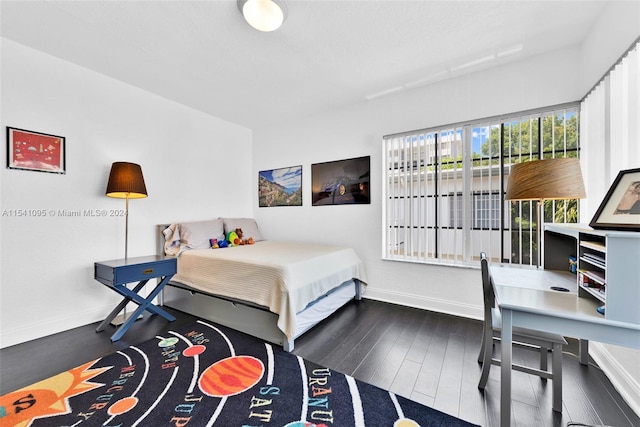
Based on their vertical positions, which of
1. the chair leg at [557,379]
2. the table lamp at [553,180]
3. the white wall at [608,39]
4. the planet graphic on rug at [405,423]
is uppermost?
the white wall at [608,39]

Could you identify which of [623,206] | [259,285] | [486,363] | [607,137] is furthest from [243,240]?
[607,137]

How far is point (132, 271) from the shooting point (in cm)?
238

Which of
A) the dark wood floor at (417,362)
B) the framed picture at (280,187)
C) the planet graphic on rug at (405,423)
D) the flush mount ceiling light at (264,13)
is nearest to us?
the planet graphic on rug at (405,423)

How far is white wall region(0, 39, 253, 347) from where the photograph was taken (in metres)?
2.29

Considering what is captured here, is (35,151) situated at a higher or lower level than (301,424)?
higher

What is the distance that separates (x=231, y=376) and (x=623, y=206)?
2446 mm

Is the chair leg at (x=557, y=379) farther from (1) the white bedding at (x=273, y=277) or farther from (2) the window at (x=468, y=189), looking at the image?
(1) the white bedding at (x=273, y=277)

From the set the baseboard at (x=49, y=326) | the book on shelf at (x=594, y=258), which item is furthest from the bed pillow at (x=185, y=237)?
the book on shelf at (x=594, y=258)

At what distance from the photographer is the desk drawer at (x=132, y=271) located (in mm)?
2281

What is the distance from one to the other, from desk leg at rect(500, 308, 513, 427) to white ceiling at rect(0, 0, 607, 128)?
85.6 inches

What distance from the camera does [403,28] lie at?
6.94 ft

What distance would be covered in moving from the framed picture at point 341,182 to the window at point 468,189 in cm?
31

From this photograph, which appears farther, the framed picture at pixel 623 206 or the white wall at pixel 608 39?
the white wall at pixel 608 39

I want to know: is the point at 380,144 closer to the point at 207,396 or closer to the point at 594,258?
the point at 594,258
